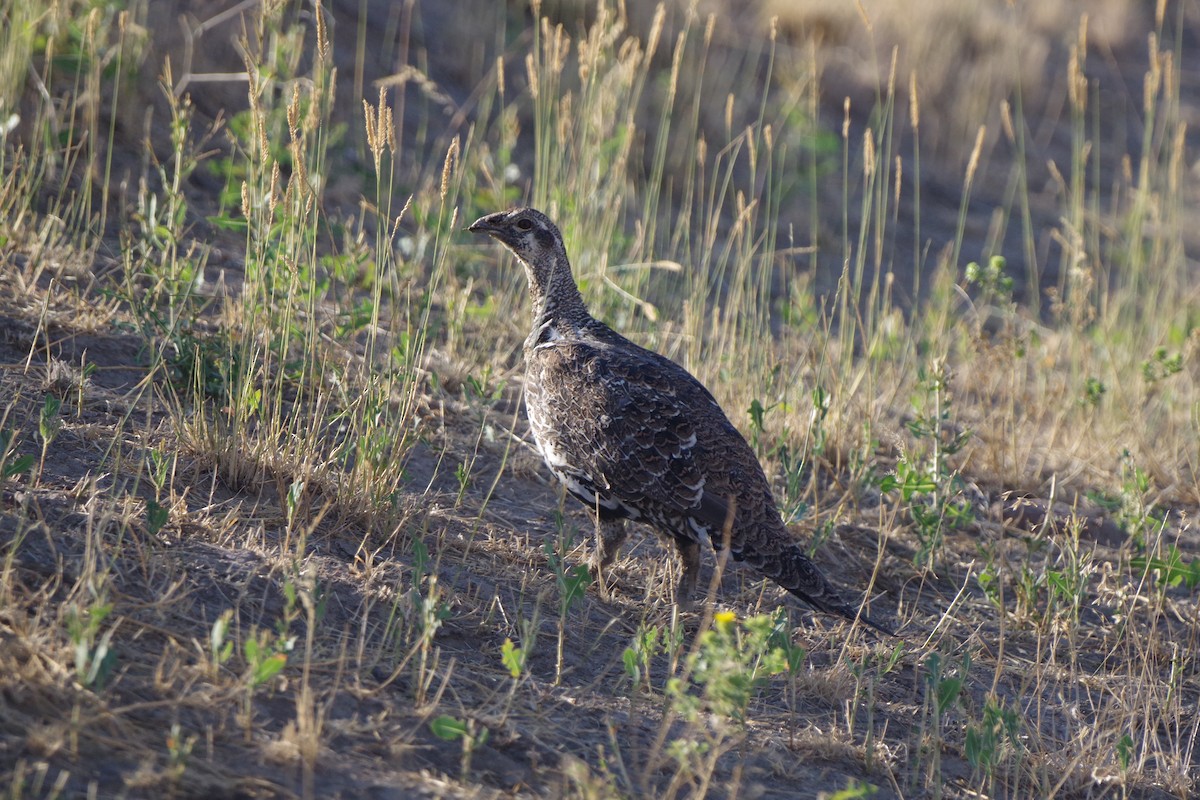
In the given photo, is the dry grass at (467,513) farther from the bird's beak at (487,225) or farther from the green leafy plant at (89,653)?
the bird's beak at (487,225)

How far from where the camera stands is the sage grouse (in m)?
4.64

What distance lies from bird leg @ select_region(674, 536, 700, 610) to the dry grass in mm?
94

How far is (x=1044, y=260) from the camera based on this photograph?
11047 mm

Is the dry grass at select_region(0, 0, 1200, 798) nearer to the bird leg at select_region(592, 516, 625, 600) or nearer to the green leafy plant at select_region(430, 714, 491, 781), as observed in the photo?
the green leafy plant at select_region(430, 714, 491, 781)

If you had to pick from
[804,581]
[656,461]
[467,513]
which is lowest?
[467,513]

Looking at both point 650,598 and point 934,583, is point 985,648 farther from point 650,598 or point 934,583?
point 650,598

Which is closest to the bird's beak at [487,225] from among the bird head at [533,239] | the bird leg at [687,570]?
the bird head at [533,239]

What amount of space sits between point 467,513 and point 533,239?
1343 millimetres

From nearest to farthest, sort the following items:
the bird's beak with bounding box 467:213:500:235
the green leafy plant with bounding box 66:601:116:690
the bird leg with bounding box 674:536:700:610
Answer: the green leafy plant with bounding box 66:601:116:690
the bird leg with bounding box 674:536:700:610
the bird's beak with bounding box 467:213:500:235

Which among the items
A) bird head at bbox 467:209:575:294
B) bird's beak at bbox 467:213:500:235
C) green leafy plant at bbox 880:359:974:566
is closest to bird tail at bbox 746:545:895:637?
green leafy plant at bbox 880:359:974:566

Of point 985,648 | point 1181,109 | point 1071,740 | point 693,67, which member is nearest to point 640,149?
point 693,67

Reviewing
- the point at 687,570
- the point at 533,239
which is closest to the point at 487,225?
the point at 533,239

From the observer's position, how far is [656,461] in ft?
15.4

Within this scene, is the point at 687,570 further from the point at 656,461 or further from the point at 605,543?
the point at 656,461
